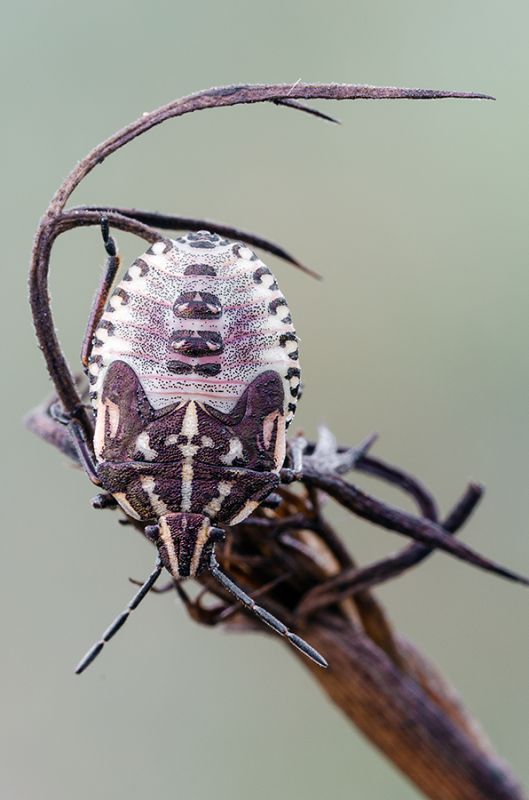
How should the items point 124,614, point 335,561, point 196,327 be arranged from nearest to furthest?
point 196,327
point 124,614
point 335,561

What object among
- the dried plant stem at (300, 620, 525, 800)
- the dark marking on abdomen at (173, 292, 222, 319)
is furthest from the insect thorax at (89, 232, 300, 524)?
the dried plant stem at (300, 620, 525, 800)

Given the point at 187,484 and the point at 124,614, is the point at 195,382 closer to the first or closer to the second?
the point at 187,484

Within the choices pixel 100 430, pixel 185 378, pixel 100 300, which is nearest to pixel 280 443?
pixel 185 378

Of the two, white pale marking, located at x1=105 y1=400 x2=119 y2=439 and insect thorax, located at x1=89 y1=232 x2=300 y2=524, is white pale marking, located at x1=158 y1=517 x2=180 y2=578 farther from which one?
white pale marking, located at x1=105 y1=400 x2=119 y2=439

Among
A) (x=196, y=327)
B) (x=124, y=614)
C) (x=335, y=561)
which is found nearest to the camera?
(x=196, y=327)

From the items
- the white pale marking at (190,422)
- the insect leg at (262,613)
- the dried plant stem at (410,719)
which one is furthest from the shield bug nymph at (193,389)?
the dried plant stem at (410,719)
